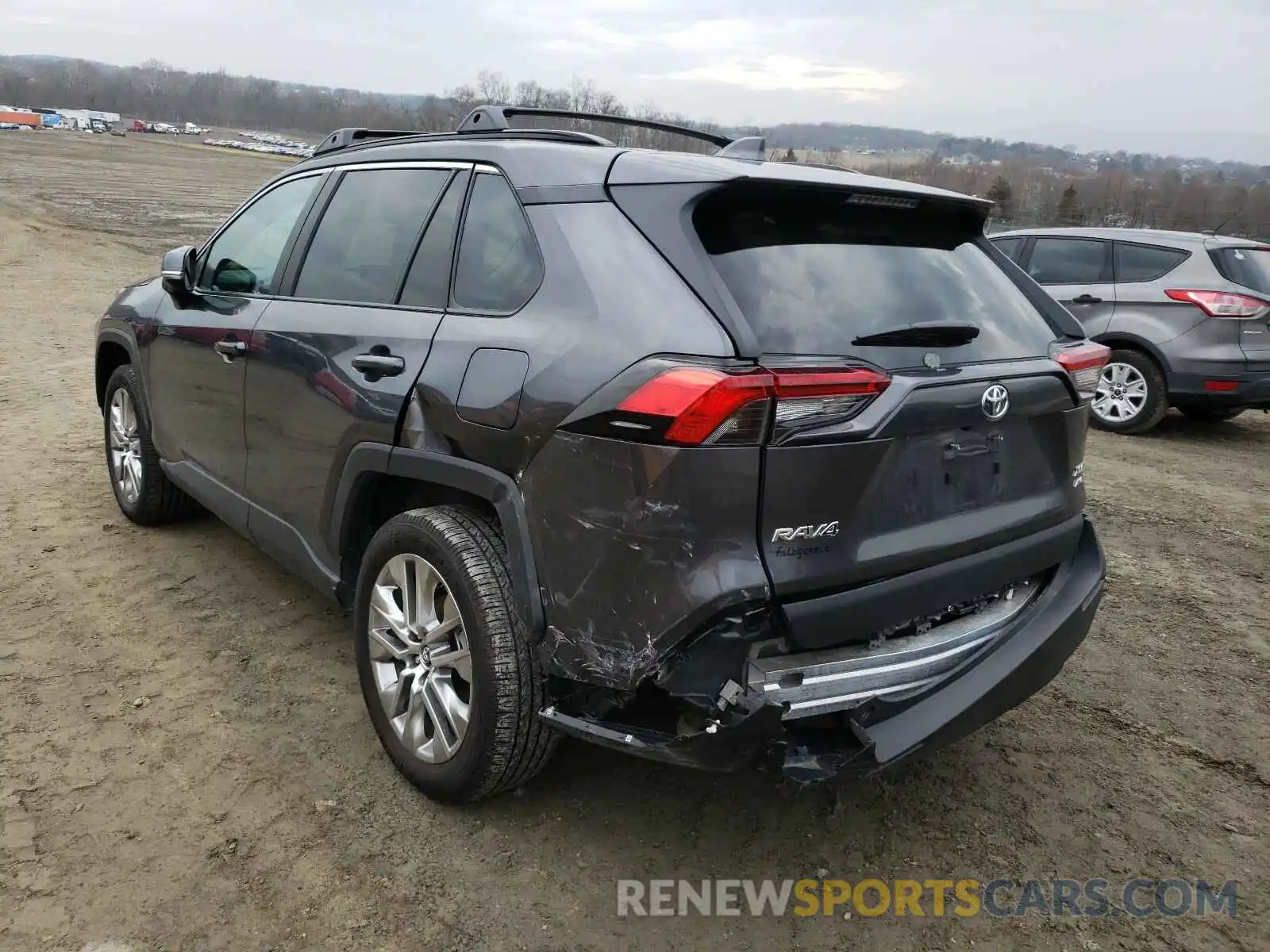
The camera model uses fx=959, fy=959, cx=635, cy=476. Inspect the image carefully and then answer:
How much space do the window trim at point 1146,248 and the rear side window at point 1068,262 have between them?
0.24 ft

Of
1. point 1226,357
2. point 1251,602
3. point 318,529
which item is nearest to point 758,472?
point 318,529

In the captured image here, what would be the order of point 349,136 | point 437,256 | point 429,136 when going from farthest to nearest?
1. point 349,136
2. point 429,136
3. point 437,256

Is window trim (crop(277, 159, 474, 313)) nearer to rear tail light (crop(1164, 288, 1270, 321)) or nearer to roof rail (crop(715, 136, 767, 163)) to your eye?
roof rail (crop(715, 136, 767, 163))

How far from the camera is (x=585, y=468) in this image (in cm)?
221

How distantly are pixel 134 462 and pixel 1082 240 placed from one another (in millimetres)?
7844

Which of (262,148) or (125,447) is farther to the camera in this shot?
(262,148)

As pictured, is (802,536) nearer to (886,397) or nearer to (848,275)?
(886,397)

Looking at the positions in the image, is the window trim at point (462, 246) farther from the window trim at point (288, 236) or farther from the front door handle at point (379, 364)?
the window trim at point (288, 236)

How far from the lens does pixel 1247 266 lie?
25.5 ft

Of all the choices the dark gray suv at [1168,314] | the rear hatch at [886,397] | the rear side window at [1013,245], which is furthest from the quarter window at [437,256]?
the rear side window at [1013,245]

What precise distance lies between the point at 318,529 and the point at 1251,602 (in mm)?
4223

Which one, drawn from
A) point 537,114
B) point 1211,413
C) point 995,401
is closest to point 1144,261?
point 1211,413

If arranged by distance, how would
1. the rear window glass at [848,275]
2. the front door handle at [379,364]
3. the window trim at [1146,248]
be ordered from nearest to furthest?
the rear window glass at [848,275]
the front door handle at [379,364]
the window trim at [1146,248]

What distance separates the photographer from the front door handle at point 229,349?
3.58 m
